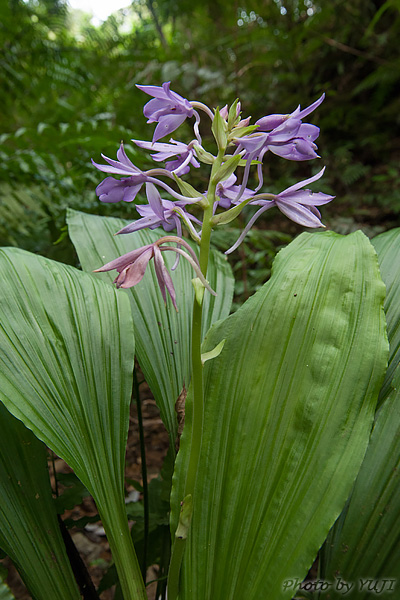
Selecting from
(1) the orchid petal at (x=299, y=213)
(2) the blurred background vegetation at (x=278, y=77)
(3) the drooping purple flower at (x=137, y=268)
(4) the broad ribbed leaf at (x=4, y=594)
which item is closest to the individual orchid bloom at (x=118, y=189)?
(3) the drooping purple flower at (x=137, y=268)

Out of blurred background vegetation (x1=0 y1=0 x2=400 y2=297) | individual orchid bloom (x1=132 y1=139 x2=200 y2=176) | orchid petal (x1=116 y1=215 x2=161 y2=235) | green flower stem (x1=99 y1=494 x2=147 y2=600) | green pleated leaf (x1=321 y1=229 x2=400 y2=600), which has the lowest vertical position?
green flower stem (x1=99 y1=494 x2=147 y2=600)

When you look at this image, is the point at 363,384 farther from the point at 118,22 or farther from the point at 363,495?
the point at 118,22

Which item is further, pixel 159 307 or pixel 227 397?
pixel 159 307

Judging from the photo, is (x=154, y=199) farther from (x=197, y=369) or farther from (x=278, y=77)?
(x=278, y=77)

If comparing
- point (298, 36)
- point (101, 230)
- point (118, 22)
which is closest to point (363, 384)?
point (101, 230)

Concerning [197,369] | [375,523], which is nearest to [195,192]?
[197,369]

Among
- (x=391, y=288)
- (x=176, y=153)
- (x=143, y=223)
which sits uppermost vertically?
(x=176, y=153)

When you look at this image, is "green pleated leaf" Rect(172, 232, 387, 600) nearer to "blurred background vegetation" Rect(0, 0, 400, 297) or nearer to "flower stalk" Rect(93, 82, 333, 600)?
"flower stalk" Rect(93, 82, 333, 600)

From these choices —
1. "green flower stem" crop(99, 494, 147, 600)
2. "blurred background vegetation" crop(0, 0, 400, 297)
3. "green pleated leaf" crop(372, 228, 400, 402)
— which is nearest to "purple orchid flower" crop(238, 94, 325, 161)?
"green pleated leaf" crop(372, 228, 400, 402)
